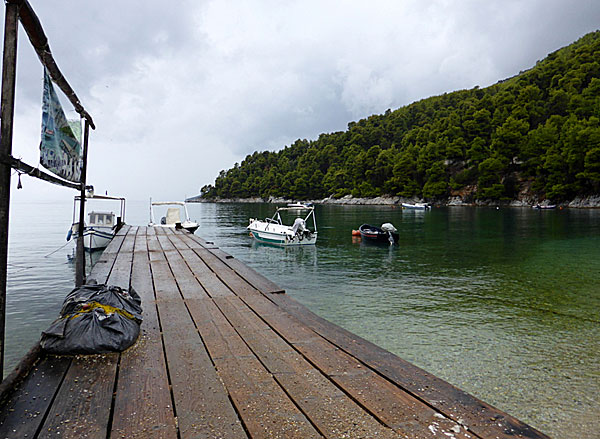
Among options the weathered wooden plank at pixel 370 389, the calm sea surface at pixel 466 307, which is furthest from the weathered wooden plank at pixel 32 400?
the calm sea surface at pixel 466 307

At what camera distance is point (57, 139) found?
4434 mm

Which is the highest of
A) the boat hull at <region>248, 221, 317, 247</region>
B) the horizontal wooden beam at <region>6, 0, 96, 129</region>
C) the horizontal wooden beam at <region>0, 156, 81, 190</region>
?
the horizontal wooden beam at <region>6, 0, 96, 129</region>

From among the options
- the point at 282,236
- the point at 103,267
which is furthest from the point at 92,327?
the point at 282,236

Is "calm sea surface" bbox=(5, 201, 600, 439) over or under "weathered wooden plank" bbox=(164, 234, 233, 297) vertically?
under

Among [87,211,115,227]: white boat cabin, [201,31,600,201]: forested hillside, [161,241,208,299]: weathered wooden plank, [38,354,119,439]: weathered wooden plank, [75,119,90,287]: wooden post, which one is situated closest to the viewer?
[38,354,119,439]: weathered wooden plank

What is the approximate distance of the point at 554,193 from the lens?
236ft

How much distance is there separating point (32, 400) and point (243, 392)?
1675 millimetres

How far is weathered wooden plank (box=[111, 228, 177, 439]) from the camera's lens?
254cm

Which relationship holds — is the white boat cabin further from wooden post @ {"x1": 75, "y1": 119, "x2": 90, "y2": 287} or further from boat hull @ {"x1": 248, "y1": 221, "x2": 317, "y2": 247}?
wooden post @ {"x1": 75, "y1": 119, "x2": 90, "y2": 287}

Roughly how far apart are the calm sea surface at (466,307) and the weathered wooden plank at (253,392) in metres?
4.40

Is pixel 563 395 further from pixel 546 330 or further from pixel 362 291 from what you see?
pixel 362 291

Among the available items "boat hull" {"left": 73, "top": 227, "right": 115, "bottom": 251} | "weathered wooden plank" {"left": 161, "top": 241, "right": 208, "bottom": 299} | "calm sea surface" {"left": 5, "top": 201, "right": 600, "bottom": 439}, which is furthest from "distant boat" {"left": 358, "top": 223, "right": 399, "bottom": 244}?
"weathered wooden plank" {"left": 161, "top": 241, "right": 208, "bottom": 299}

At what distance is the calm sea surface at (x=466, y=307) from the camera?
247 inches

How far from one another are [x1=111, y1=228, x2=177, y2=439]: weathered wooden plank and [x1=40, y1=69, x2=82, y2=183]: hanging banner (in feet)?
7.67
